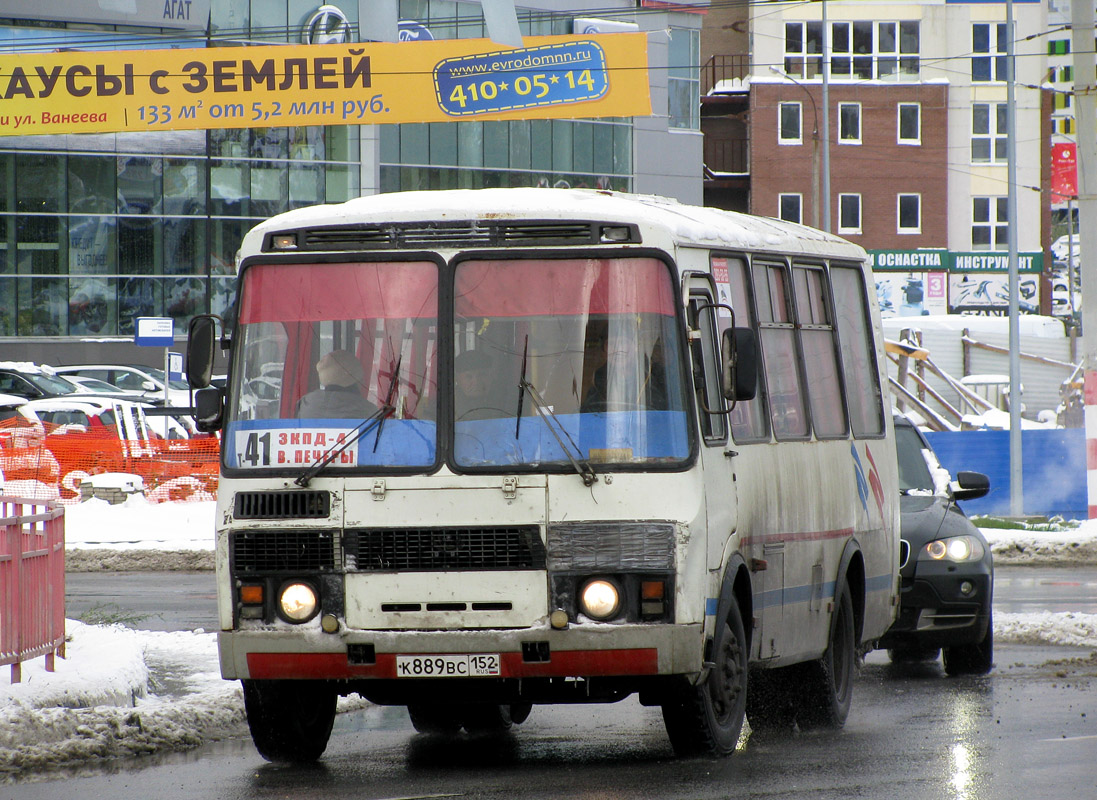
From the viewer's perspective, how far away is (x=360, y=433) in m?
7.46

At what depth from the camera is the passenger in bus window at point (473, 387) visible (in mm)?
7422

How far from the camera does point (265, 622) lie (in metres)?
7.44

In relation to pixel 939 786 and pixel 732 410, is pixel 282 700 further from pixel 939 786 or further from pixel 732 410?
pixel 939 786

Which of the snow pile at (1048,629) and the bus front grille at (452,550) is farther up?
the bus front grille at (452,550)

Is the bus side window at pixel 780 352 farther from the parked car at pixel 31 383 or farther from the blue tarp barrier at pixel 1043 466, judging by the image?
the parked car at pixel 31 383

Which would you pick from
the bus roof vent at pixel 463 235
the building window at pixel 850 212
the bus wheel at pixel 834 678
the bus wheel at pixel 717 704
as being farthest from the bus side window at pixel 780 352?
the building window at pixel 850 212

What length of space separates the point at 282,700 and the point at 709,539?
6.88 ft

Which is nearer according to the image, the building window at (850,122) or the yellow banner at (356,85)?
the yellow banner at (356,85)

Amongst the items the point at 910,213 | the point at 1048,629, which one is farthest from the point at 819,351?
the point at 910,213

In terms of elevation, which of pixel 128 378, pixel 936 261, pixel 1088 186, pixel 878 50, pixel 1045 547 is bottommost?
pixel 1045 547

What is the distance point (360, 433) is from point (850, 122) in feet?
198

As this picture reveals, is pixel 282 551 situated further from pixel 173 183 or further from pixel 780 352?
pixel 173 183

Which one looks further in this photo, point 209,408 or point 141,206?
point 141,206

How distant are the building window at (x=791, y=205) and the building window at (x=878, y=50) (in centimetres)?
497
